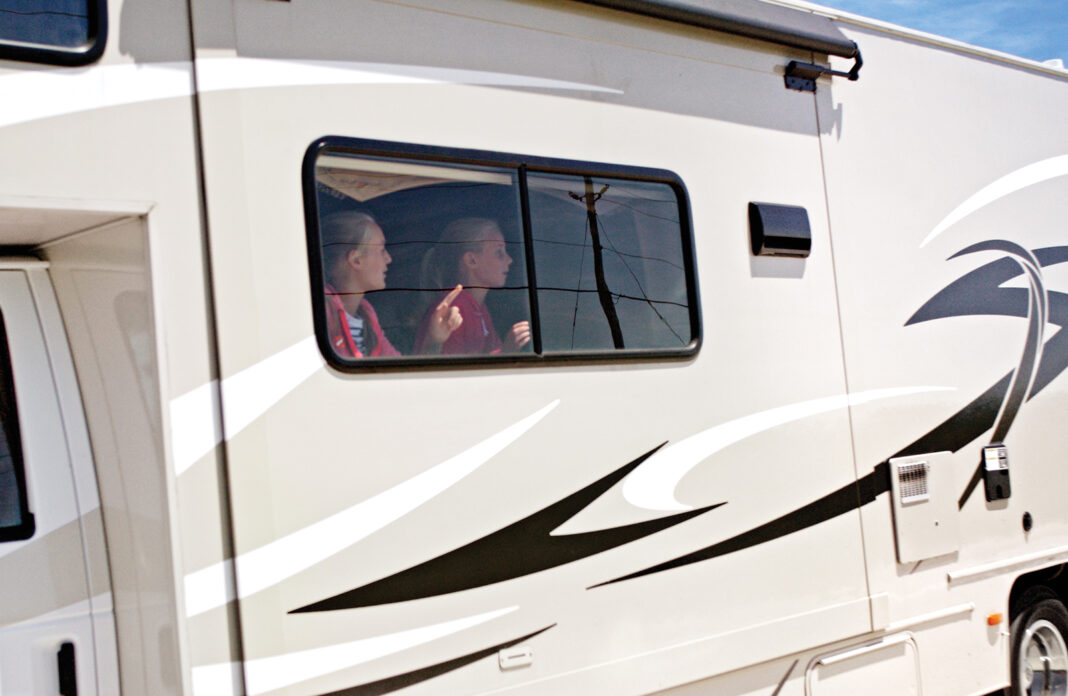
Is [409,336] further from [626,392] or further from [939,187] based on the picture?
[939,187]

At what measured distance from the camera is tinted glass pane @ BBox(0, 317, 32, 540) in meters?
2.62

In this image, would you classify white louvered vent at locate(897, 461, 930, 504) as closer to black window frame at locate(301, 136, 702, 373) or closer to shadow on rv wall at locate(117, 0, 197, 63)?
black window frame at locate(301, 136, 702, 373)

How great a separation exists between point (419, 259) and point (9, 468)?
1247 mm

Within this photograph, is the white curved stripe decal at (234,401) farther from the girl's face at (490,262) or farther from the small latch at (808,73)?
the small latch at (808,73)

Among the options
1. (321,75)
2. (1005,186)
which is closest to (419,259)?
(321,75)

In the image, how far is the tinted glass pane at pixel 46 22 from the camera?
2424 mm

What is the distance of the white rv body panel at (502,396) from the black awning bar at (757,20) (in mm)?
57

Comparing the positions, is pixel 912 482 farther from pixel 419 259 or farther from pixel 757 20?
pixel 419 259

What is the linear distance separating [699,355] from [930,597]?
1.54 m

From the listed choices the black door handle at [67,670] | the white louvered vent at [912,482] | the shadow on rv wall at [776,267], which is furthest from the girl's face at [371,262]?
the white louvered vent at [912,482]

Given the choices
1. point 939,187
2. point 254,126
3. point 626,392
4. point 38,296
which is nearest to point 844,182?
point 939,187

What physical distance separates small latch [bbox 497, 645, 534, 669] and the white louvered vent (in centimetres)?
181

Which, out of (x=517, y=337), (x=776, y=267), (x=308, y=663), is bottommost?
(x=308, y=663)

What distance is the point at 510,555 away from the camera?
296cm
